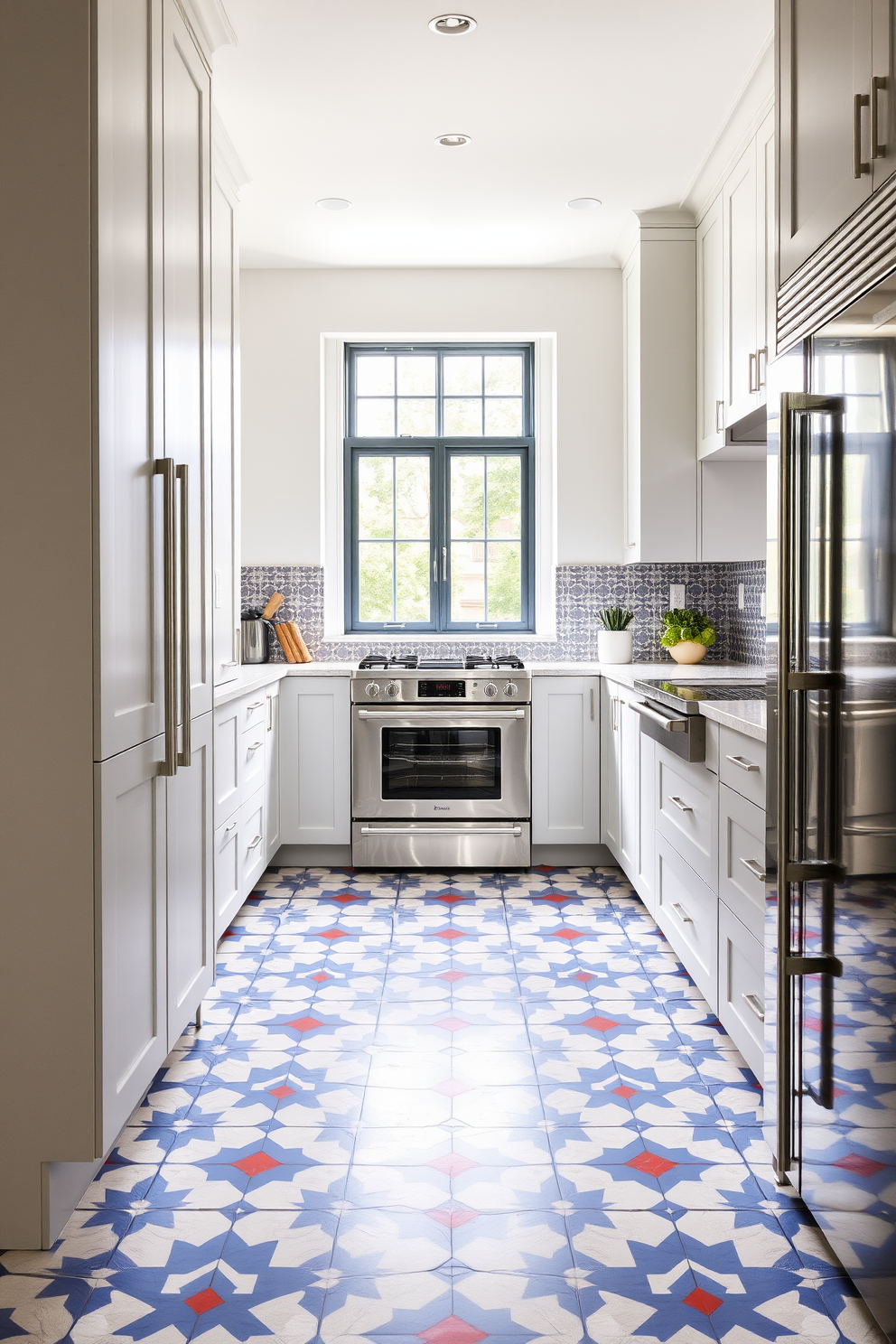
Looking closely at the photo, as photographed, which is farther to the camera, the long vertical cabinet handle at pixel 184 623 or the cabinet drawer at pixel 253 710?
the cabinet drawer at pixel 253 710

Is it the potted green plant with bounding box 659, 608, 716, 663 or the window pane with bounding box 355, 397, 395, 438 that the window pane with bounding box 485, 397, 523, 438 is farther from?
the potted green plant with bounding box 659, 608, 716, 663

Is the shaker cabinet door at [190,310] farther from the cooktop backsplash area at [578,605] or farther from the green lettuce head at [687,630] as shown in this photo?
the green lettuce head at [687,630]

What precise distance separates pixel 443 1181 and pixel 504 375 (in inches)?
151

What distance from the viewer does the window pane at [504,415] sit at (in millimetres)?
4867

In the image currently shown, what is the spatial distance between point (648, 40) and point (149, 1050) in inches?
114

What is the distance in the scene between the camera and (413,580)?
4.88m

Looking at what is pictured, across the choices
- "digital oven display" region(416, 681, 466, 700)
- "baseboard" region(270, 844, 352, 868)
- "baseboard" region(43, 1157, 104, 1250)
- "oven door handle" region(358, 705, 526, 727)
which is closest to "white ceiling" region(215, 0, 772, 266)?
"digital oven display" region(416, 681, 466, 700)

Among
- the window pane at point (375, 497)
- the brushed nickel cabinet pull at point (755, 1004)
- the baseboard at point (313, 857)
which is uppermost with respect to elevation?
the window pane at point (375, 497)

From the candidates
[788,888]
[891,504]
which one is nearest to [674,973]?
[788,888]

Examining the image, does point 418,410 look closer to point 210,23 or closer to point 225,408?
point 225,408

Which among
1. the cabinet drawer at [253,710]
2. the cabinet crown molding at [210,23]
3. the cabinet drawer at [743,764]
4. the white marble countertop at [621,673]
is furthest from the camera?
the cabinet drawer at [253,710]

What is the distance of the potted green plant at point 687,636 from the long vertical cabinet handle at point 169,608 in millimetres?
2664

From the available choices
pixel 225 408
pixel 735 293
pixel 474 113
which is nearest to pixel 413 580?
pixel 225 408

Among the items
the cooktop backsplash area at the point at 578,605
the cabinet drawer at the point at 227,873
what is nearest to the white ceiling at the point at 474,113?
the cooktop backsplash area at the point at 578,605
